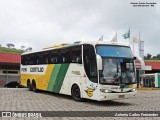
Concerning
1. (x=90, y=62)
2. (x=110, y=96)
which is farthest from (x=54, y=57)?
(x=110, y=96)

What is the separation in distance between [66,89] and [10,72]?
29082 mm

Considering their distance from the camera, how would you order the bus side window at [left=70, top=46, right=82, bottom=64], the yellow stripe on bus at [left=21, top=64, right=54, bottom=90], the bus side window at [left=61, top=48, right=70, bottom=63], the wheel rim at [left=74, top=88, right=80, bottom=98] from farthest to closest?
the yellow stripe on bus at [left=21, top=64, right=54, bottom=90] → the bus side window at [left=61, top=48, right=70, bottom=63] → the wheel rim at [left=74, top=88, right=80, bottom=98] → the bus side window at [left=70, top=46, right=82, bottom=64]

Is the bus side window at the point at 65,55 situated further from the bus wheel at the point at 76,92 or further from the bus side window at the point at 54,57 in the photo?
the bus wheel at the point at 76,92

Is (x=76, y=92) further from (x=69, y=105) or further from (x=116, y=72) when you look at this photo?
(x=116, y=72)

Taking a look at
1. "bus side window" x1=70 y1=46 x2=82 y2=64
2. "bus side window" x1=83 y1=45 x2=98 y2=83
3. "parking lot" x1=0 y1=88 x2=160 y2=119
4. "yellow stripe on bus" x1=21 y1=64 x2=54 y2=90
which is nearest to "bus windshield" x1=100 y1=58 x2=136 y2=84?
"bus side window" x1=83 y1=45 x2=98 y2=83

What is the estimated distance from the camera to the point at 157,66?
53250 mm

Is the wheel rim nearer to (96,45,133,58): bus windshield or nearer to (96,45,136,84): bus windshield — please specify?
(96,45,136,84): bus windshield

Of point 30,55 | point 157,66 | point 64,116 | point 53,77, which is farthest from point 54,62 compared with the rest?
point 157,66

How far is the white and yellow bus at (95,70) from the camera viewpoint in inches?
583

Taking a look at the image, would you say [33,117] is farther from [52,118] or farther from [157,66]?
[157,66]

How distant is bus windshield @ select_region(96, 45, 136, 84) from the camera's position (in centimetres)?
1483

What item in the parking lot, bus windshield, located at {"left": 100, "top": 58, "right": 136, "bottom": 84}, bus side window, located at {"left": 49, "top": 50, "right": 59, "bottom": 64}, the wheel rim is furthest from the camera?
bus side window, located at {"left": 49, "top": 50, "right": 59, "bottom": 64}

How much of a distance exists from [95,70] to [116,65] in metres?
1.10

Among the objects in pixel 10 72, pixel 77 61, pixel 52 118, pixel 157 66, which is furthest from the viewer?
pixel 157 66
